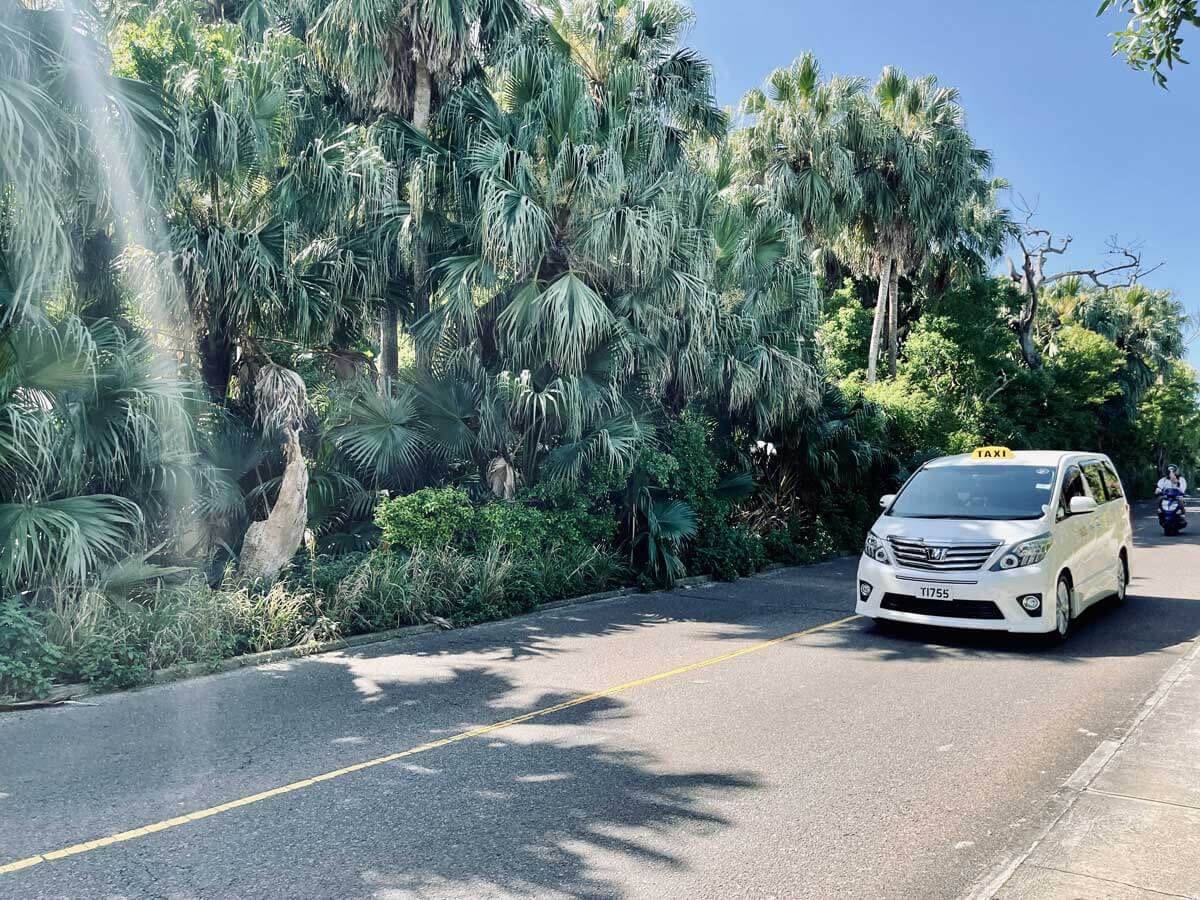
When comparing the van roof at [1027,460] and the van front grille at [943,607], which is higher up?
the van roof at [1027,460]

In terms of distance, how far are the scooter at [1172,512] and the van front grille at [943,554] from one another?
18.7 m

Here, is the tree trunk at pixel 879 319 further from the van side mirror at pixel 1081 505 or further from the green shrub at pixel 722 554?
the van side mirror at pixel 1081 505

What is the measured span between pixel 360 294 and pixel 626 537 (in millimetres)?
5355

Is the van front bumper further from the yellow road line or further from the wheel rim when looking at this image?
the yellow road line

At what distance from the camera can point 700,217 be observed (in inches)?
616

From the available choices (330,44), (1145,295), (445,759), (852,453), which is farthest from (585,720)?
(1145,295)

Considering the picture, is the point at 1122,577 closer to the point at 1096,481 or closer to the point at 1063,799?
the point at 1096,481

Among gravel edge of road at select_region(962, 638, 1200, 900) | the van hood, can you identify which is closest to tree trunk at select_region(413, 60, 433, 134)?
the van hood

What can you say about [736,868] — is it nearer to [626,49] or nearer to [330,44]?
[330,44]

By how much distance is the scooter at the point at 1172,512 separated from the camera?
23922 millimetres

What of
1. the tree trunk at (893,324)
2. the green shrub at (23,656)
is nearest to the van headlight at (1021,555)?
the green shrub at (23,656)

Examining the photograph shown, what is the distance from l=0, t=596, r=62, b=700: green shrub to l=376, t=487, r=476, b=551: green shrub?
4.35 metres

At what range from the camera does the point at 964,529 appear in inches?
357

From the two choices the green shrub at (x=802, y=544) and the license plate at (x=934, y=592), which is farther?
the green shrub at (x=802, y=544)
